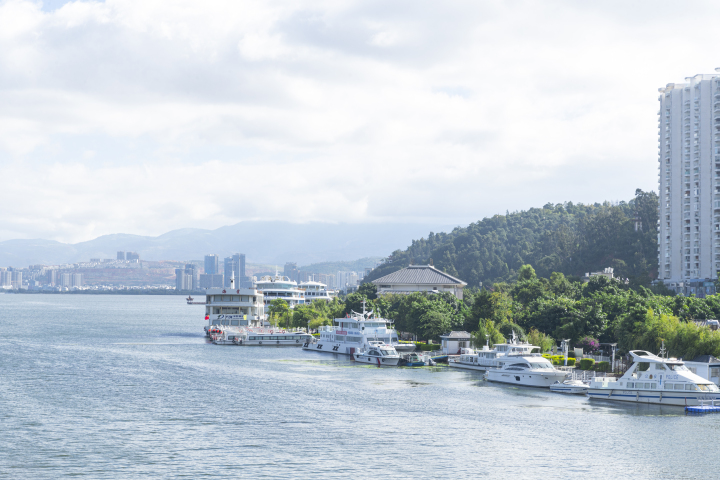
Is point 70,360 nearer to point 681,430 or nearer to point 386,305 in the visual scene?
point 386,305

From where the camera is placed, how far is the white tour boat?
95625 mm

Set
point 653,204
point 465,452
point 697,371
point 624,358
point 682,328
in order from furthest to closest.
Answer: point 653,204 → point 624,358 → point 682,328 → point 697,371 → point 465,452

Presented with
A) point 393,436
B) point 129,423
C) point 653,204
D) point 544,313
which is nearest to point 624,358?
point 544,313

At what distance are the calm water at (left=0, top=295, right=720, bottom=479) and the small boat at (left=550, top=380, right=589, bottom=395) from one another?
5.23 ft

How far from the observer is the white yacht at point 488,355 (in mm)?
83312

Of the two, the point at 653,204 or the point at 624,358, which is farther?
the point at 653,204

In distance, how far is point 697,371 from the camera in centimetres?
6762

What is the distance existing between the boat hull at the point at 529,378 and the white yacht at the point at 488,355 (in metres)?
3.55

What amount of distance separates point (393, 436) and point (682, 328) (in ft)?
121

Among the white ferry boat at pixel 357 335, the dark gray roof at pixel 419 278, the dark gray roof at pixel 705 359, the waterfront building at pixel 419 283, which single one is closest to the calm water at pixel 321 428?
the dark gray roof at pixel 705 359

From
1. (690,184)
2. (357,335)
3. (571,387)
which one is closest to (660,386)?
(571,387)

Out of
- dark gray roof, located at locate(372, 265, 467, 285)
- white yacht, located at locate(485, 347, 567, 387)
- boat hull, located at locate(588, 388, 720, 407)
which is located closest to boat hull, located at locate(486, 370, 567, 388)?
white yacht, located at locate(485, 347, 567, 387)

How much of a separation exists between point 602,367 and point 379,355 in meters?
30.0

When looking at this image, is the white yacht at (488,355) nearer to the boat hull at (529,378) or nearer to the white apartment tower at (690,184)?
the boat hull at (529,378)
